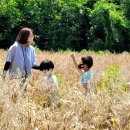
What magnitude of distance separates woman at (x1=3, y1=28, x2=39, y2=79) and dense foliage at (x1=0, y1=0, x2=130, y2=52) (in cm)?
1996

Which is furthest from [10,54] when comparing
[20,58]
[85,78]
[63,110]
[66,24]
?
[66,24]

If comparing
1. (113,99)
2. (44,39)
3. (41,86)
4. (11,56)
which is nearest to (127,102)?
(113,99)

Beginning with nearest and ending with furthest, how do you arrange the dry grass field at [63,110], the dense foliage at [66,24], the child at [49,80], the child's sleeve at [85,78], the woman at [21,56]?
the dry grass field at [63,110], the child at [49,80], the child's sleeve at [85,78], the woman at [21,56], the dense foliage at [66,24]

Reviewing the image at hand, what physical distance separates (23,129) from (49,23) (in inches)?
937

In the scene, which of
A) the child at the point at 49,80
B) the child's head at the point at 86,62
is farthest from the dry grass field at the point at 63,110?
the child's head at the point at 86,62

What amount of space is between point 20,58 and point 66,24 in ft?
71.2

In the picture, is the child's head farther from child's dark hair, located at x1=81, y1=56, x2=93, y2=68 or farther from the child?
the child

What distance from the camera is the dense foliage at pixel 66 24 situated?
2594 centimetres

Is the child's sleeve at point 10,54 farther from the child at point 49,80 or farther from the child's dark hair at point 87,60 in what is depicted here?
the child's dark hair at point 87,60

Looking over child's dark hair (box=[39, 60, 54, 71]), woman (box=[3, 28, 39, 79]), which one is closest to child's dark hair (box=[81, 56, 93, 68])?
child's dark hair (box=[39, 60, 54, 71])

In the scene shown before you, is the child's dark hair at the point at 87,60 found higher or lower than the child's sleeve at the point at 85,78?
higher

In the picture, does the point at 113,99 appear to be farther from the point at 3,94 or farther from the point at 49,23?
the point at 49,23

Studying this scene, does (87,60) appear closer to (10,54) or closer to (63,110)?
(10,54)

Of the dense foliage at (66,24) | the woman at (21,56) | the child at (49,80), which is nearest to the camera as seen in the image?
the child at (49,80)
